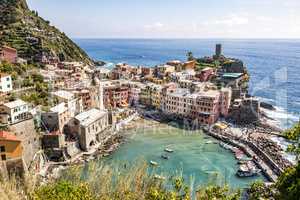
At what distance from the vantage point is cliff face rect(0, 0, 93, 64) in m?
55.0

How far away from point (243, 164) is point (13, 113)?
21.2 m

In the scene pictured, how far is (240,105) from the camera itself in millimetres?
38156

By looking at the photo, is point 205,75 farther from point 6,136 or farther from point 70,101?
point 6,136

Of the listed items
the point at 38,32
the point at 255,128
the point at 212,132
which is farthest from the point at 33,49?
the point at 255,128

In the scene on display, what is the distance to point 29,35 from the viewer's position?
58969 millimetres

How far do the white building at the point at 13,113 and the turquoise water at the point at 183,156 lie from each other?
887cm

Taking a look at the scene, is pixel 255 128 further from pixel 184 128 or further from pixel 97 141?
pixel 97 141

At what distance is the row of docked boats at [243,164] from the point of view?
80.9 ft

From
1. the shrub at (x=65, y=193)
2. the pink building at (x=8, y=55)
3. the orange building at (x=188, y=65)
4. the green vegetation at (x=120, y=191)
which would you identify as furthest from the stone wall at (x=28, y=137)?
the orange building at (x=188, y=65)

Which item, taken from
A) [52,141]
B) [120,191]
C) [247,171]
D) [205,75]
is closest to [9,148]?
[52,141]

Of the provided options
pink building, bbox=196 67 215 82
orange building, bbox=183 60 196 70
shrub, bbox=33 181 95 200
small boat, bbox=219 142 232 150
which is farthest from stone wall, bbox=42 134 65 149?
orange building, bbox=183 60 196 70

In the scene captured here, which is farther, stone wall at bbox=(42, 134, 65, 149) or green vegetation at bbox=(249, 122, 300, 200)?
stone wall at bbox=(42, 134, 65, 149)

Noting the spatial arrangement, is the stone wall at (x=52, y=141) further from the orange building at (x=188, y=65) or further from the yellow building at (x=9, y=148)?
the orange building at (x=188, y=65)

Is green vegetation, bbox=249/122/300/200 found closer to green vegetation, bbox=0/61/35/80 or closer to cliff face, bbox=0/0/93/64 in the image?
green vegetation, bbox=0/61/35/80
